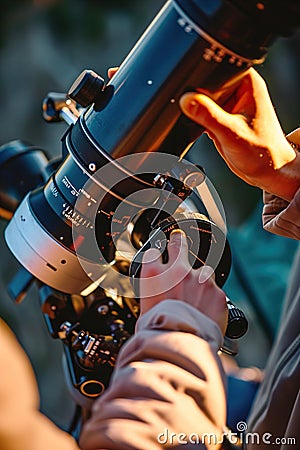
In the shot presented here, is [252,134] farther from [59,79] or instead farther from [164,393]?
[59,79]

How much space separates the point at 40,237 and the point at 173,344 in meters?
0.28

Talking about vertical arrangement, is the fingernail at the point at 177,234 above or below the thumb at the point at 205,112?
below

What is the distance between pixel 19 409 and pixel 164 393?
14 centimetres

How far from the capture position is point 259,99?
0.81 metres

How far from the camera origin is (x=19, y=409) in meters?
0.57

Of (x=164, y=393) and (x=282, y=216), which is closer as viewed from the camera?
(x=164, y=393)

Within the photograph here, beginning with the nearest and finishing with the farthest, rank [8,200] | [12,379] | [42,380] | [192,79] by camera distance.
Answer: [12,379], [192,79], [8,200], [42,380]

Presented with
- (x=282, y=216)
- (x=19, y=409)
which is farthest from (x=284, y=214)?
(x=19, y=409)

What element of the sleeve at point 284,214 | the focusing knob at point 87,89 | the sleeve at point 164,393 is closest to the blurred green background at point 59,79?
the sleeve at point 284,214

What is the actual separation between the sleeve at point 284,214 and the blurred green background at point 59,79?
141cm

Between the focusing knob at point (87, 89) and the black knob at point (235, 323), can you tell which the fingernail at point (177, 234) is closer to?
the black knob at point (235, 323)

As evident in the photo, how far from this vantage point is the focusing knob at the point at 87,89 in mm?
815

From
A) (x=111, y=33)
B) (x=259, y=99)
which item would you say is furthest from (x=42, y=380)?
(x=259, y=99)

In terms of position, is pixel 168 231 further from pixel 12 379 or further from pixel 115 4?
pixel 115 4
